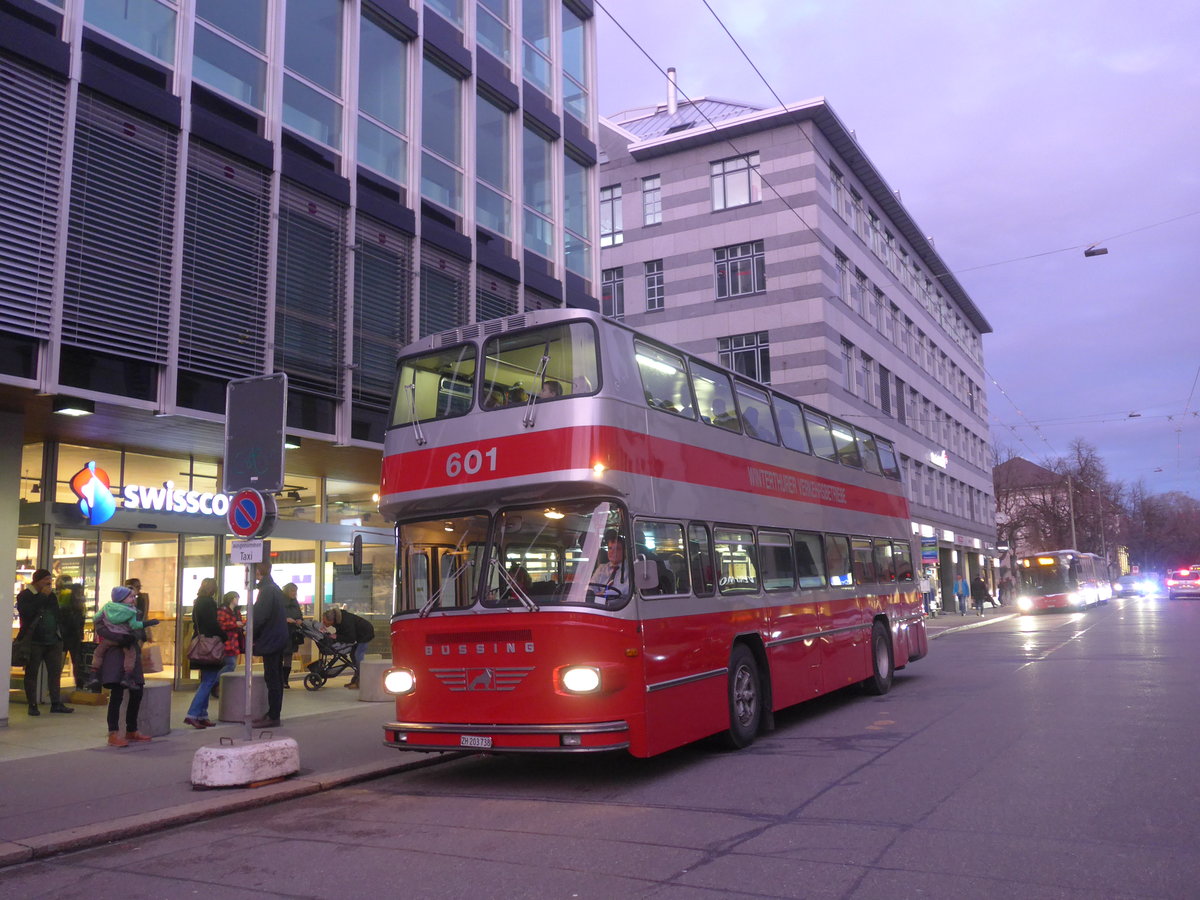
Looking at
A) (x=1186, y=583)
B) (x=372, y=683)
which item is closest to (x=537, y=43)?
(x=372, y=683)

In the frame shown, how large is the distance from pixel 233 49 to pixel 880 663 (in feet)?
42.3

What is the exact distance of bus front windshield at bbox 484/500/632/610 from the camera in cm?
840

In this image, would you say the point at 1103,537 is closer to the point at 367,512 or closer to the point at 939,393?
the point at 939,393

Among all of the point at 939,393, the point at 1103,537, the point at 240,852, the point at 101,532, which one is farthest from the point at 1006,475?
the point at 240,852

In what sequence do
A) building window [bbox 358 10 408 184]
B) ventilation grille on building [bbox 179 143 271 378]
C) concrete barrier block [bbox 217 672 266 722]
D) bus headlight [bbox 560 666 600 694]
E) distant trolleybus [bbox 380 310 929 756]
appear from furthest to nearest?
1. building window [bbox 358 10 408 184]
2. ventilation grille on building [bbox 179 143 271 378]
3. concrete barrier block [bbox 217 672 266 722]
4. distant trolleybus [bbox 380 310 929 756]
5. bus headlight [bbox 560 666 600 694]

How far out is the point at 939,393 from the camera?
5678 cm

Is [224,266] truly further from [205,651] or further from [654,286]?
[654,286]

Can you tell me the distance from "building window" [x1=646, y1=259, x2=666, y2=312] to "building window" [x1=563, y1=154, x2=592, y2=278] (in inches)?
729

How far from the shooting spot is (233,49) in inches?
575

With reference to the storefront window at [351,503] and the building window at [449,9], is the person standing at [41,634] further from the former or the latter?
the building window at [449,9]

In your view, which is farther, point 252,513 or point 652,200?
point 652,200

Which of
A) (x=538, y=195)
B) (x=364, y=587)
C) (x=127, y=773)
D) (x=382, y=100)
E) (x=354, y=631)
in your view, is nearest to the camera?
(x=127, y=773)

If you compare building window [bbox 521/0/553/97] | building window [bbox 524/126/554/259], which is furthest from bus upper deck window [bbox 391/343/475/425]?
building window [bbox 521/0/553/97]

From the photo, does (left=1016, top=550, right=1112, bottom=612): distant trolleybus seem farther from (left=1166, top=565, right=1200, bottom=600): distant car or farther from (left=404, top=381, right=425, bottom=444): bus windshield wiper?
(left=404, top=381, right=425, bottom=444): bus windshield wiper
